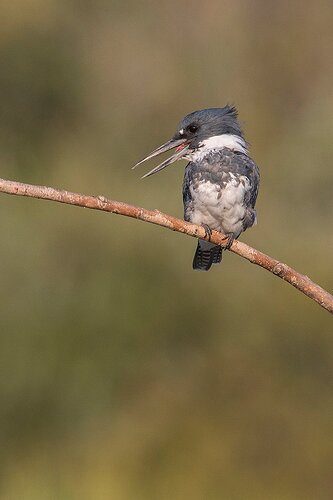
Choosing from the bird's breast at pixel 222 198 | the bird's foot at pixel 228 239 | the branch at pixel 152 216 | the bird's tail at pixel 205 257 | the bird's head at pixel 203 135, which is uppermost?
the bird's head at pixel 203 135

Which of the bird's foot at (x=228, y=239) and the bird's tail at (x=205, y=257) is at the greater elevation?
the bird's tail at (x=205, y=257)

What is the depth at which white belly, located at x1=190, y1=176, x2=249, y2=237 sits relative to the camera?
3.94m

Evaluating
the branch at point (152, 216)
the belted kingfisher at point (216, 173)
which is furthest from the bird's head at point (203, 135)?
the branch at point (152, 216)

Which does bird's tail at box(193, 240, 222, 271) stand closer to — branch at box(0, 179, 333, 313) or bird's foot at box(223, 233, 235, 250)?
bird's foot at box(223, 233, 235, 250)

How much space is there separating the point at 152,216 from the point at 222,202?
1.18 m

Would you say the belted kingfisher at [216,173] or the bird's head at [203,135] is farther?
the bird's head at [203,135]

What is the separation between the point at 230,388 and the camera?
7.84 m

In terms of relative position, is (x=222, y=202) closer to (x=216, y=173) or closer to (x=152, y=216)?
(x=216, y=173)

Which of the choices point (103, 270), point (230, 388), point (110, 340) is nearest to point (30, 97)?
point (103, 270)

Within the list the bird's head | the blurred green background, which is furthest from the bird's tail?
the blurred green background

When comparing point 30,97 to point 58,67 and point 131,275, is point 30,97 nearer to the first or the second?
point 58,67

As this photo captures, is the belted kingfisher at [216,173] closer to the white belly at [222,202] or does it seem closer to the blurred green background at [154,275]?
the white belly at [222,202]

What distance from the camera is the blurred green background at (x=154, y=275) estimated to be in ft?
23.6

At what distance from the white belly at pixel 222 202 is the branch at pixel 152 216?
910 millimetres
